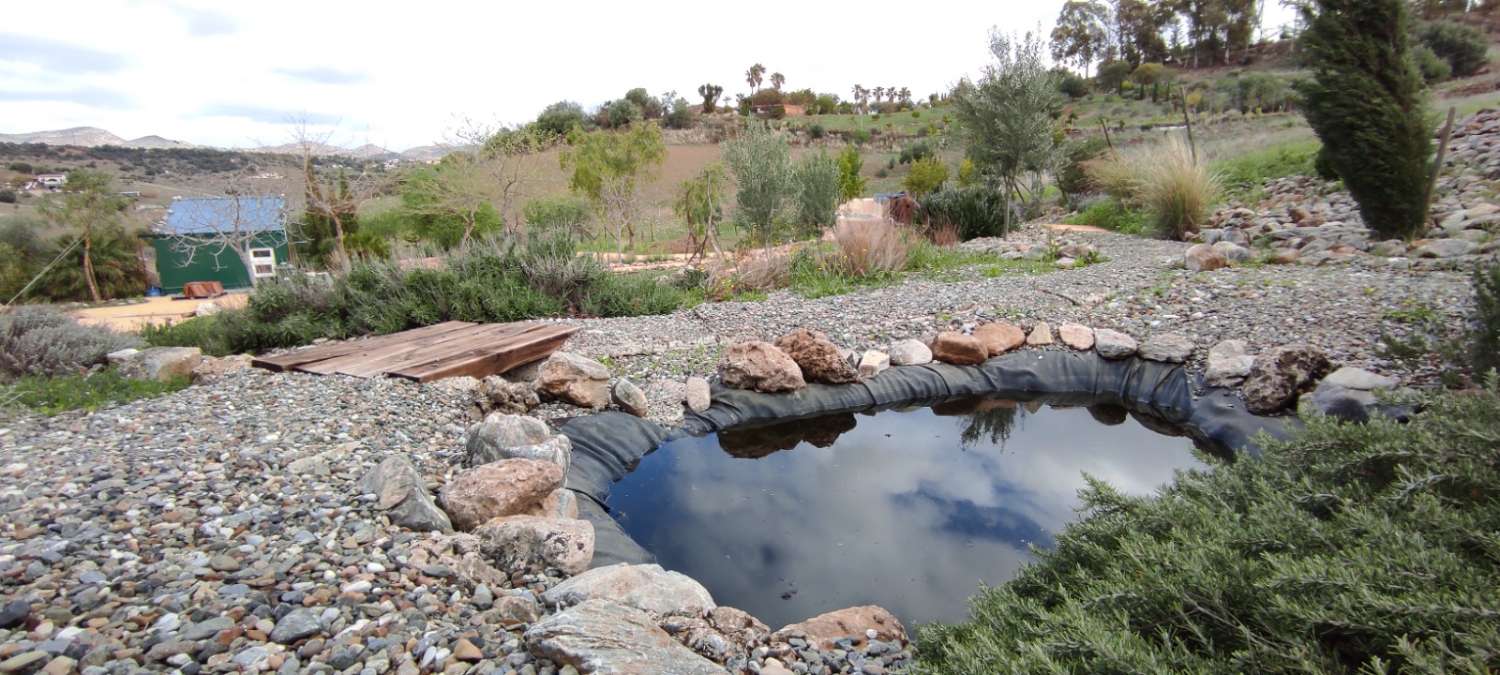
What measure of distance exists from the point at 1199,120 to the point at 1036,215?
10932mm

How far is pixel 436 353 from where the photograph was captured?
453 centimetres

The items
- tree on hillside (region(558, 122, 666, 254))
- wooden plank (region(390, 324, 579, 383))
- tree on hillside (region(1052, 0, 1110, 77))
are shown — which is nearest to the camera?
wooden plank (region(390, 324, 579, 383))

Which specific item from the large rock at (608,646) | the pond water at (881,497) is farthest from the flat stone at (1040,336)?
the large rock at (608,646)

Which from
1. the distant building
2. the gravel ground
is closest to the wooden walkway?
the gravel ground

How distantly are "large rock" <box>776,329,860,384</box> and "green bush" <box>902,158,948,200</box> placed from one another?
14.0m

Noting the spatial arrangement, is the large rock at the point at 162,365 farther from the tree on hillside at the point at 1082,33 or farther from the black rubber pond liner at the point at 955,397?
the tree on hillside at the point at 1082,33

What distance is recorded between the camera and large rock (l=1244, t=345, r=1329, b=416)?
3885mm

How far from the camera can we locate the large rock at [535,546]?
7.46ft

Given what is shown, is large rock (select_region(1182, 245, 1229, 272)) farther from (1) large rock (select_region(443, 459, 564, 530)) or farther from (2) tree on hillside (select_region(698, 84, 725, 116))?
(2) tree on hillside (select_region(698, 84, 725, 116))

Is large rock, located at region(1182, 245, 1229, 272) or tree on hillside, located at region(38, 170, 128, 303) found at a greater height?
tree on hillside, located at region(38, 170, 128, 303)

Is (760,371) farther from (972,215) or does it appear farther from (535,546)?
(972,215)

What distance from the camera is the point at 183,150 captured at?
2838cm

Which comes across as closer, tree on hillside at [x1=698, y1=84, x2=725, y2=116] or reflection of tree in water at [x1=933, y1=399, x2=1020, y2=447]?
reflection of tree in water at [x1=933, y1=399, x2=1020, y2=447]

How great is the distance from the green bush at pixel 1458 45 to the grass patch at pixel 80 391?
92.2ft
